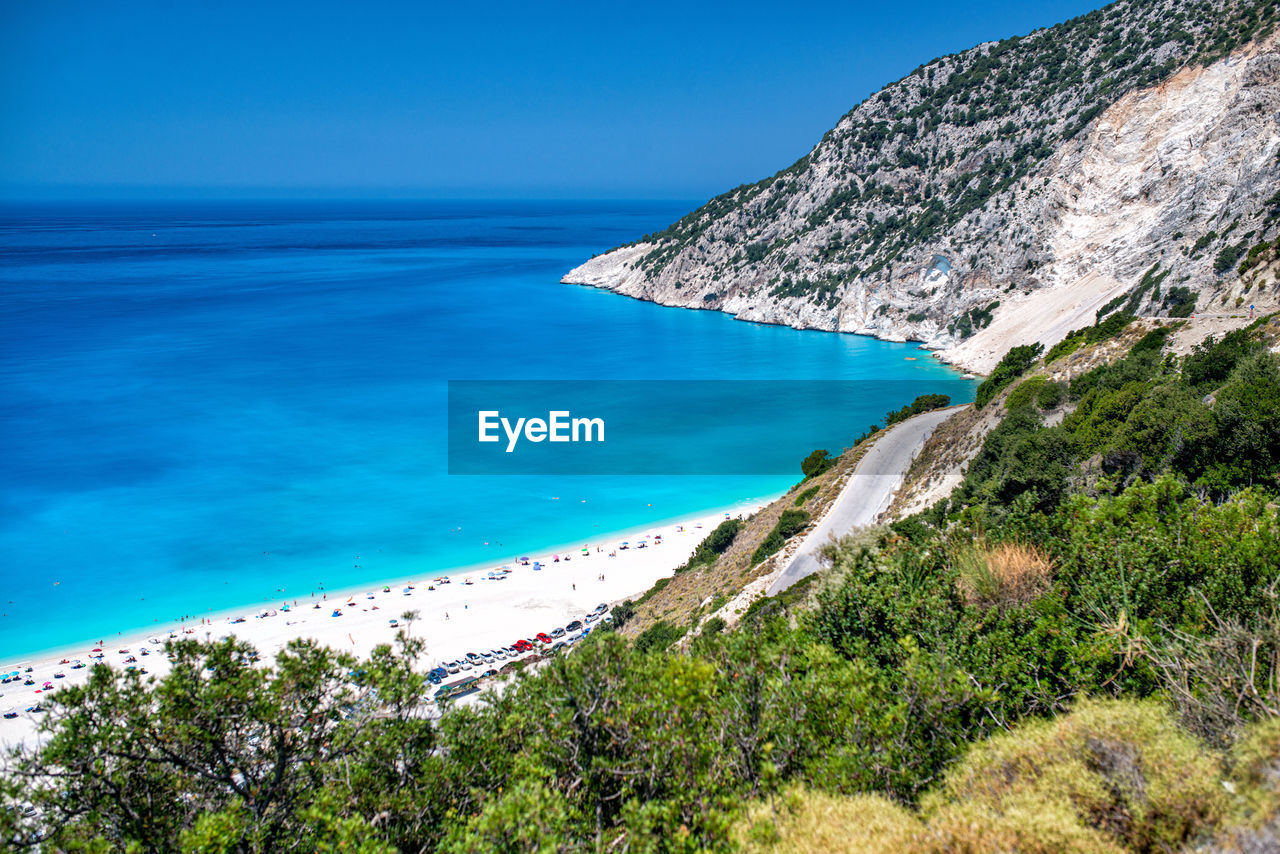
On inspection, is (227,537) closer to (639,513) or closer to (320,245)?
(639,513)

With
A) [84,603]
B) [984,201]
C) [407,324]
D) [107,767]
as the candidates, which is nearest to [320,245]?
[407,324]

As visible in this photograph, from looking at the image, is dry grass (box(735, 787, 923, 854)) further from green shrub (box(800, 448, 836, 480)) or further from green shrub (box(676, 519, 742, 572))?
green shrub (box(800, 448, 836, 480))

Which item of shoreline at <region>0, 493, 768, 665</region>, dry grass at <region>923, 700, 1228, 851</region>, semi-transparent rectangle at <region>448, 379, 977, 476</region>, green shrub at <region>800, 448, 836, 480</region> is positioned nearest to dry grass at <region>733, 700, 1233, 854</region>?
dry grass at <region>923, 700, 1228, 851</region>

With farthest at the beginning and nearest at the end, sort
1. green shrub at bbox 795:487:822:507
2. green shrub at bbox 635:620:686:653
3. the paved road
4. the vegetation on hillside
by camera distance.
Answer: green shrub at bbox 795:487:822:507
the paved road
green shrub at bbox 635:620:686:653
the vegetation on hillside

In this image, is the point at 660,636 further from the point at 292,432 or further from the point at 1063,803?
the point at 292,432

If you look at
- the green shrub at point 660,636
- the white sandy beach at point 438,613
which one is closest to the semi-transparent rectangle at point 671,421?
the white sandy beach at point 438,613

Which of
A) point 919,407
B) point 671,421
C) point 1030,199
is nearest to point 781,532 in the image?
point 919,407
